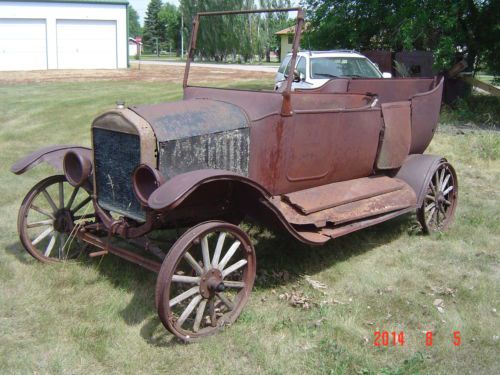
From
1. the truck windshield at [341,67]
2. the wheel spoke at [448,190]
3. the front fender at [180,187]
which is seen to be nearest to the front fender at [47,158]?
the front fender at [180,187]

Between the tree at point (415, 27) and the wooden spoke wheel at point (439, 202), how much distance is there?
663 centimetres

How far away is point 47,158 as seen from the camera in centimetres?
437

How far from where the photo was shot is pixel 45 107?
44.1 feet

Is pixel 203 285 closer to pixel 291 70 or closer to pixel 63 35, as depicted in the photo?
pixel 291 70

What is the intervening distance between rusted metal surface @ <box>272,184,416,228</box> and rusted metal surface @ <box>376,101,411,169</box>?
28 cm

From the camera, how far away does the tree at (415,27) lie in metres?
11.4

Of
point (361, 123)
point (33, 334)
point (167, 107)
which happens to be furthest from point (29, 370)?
point (361, 123)

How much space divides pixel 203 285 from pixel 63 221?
1643 mm

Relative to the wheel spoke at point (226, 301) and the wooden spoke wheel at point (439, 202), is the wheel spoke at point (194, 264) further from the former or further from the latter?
the wooden spoke wheel at point (439, 202)

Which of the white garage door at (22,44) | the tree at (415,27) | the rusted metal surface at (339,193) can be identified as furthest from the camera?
the white garage door at (22,44)

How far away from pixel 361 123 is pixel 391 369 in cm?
222

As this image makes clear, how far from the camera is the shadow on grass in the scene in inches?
142

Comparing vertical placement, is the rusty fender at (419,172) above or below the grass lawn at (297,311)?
above

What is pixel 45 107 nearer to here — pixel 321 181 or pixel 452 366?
pixel 321 181
